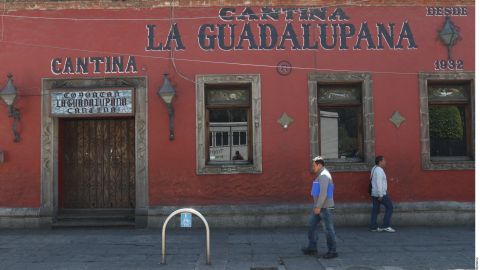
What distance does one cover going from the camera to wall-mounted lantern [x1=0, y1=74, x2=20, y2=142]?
10836mm

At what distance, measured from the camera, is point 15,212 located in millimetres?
10969

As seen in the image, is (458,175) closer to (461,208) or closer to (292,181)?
(461,208)

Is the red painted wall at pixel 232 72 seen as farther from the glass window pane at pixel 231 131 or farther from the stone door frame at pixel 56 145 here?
the glass window pane at pixel 231 131

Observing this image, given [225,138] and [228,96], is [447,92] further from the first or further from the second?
[225,138]

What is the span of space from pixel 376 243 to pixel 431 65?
4.74 meters

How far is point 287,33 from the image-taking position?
11.3 metres

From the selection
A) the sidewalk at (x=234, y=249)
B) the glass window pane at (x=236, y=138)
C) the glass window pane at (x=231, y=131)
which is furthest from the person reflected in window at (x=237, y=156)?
the sidewalk at (x=234, y=249)

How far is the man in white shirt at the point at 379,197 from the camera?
1031cm

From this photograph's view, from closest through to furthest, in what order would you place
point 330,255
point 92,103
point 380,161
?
point 330,255, point 380,161, point 92,103

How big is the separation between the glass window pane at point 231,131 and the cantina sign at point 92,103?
2.02 m

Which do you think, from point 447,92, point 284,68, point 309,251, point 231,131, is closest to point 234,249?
point 309,251

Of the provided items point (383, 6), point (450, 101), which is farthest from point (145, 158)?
point (450, 101)

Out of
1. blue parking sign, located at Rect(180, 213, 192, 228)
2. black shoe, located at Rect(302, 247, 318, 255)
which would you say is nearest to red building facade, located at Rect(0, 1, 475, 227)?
black shoe, located at Rect(302, 247, 318, 255)

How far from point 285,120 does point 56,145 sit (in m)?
5.41
